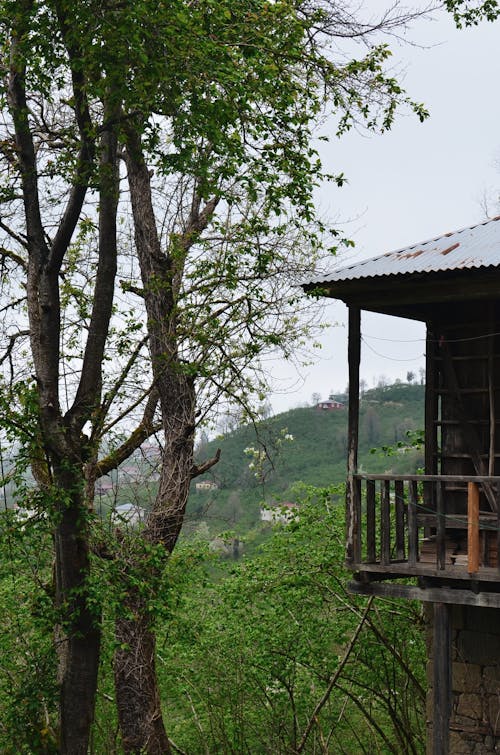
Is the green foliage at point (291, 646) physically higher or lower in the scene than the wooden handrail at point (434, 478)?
lower

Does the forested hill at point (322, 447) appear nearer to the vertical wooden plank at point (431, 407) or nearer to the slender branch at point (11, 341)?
the slender branch at point (11, 341)

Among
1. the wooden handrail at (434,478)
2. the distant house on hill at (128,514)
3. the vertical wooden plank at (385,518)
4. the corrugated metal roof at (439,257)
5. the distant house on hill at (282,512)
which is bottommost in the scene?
the distant house on hill at (282,512)

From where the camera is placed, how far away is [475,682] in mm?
10008

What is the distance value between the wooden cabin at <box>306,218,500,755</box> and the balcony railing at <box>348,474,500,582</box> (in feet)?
0.04

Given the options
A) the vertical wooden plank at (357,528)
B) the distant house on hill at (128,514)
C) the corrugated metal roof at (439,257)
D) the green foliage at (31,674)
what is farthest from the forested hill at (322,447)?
the vertical wooden plank at (357,528)

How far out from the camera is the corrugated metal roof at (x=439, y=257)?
903cm

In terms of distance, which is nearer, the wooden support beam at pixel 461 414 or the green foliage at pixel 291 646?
the wooden support beam at pixel 461 414

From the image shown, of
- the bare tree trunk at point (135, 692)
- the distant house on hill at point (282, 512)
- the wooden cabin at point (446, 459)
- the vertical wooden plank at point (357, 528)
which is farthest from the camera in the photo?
the distant house on hill at point (282, 512)

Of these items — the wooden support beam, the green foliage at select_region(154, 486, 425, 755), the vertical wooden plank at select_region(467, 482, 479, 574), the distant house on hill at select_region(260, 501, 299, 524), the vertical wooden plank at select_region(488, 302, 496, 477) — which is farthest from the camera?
the distant house on hill at select_region(260, 501, 299, 524)

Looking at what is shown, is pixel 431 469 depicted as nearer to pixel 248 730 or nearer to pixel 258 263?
pixel 258 263

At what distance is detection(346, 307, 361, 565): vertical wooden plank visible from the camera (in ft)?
31.1

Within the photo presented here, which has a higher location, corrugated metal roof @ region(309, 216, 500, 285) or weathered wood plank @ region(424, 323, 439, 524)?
corrugated metal roof @ region(309, 216, 500, 285)

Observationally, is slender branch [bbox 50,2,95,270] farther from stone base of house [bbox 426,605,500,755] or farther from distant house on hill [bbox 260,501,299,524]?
distant house on hill [bbox 260,501,299,524]

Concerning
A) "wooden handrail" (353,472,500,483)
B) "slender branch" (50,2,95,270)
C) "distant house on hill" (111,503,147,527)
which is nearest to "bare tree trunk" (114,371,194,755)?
"distant house on hill" (111,503,147,527)
